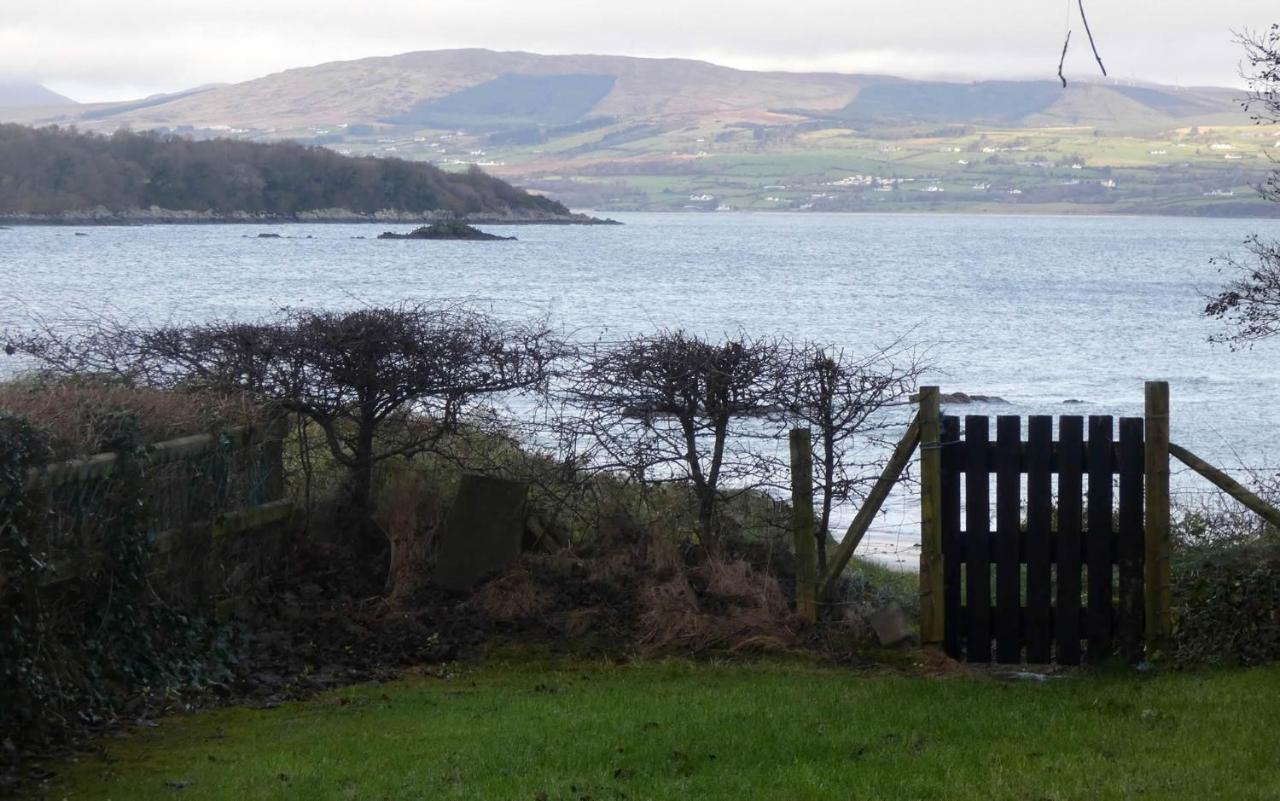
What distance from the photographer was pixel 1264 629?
9547mm

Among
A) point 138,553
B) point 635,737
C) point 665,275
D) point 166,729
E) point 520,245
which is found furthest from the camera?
point 520,245

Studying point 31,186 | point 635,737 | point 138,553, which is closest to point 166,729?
point 138,553

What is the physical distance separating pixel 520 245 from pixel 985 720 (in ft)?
396

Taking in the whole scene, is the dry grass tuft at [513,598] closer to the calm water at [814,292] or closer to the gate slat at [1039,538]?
the gate slat at [1039,538]

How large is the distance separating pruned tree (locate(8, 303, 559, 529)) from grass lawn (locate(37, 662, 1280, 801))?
9.47 ft

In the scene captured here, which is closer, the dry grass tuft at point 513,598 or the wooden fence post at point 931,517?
the wooden fence post at point 931,517

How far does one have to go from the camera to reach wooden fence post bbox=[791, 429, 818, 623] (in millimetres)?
10555

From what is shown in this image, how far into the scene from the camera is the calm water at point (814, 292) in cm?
3998

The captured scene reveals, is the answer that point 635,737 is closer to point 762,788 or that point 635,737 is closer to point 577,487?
point 762,788

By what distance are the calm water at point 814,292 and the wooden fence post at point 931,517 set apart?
19.2 feet

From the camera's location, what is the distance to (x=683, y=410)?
36.6ft

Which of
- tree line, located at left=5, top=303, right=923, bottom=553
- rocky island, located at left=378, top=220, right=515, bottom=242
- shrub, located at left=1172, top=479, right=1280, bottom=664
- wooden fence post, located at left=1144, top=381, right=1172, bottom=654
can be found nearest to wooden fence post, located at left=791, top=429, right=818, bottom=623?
tree line, located at left=5, top=303, right=923, bottom=553

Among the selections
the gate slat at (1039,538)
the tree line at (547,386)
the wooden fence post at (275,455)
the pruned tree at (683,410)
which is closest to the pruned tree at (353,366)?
the tree line at (547,386)

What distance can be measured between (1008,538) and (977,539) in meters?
0.20
